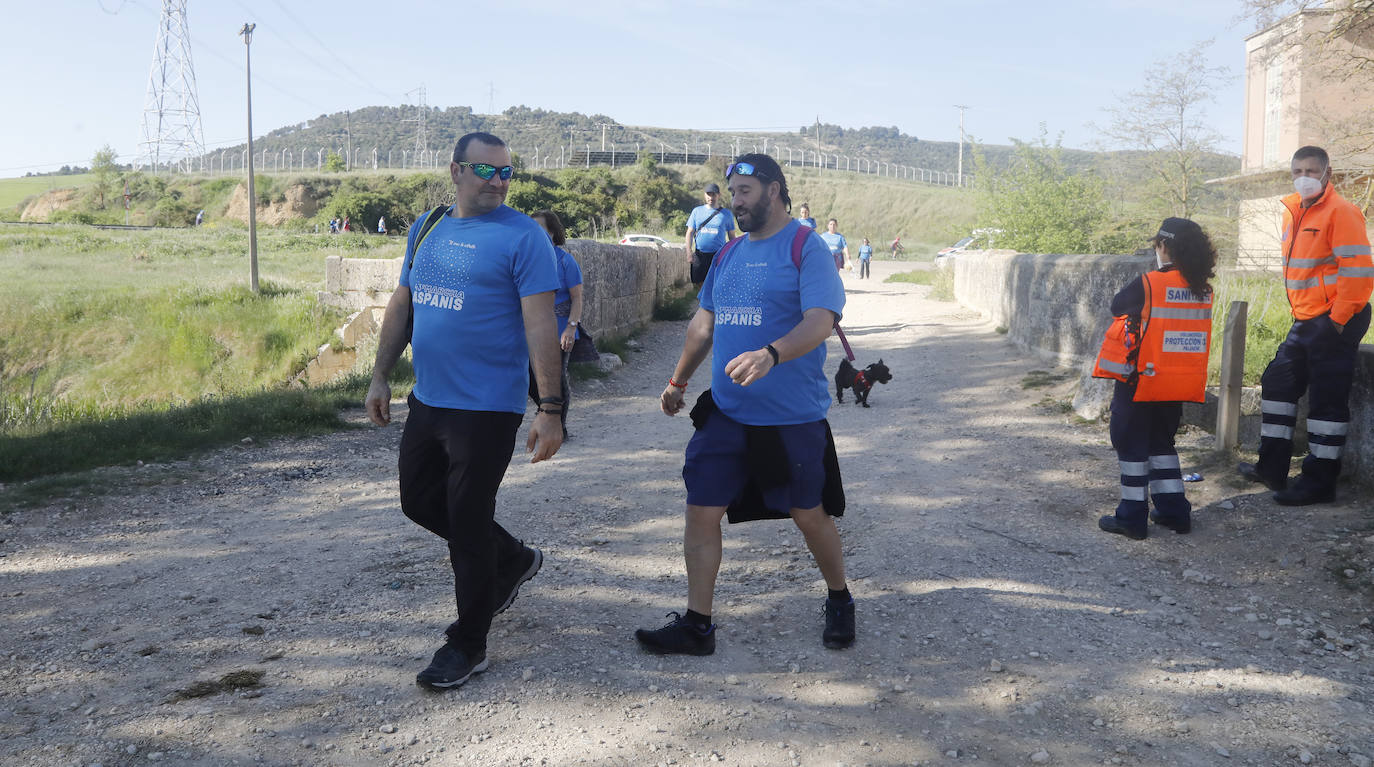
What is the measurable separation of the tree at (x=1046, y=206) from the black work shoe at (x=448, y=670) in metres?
19.1

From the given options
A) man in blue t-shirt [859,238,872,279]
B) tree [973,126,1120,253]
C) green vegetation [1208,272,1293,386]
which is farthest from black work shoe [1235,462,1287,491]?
man in blue t-shirt [859,238,872,279]

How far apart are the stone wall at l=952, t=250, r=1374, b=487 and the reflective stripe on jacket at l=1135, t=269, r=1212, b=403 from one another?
1081 mm

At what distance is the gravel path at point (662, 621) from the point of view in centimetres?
306

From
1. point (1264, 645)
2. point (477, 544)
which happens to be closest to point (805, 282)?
point (477, 544)

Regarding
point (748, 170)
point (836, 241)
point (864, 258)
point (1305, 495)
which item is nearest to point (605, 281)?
point (836, 241)

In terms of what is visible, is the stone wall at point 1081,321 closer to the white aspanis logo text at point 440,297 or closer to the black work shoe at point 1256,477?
the black work shoe at point 1256,477

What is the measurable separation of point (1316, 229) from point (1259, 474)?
1.37 m

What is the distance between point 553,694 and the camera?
11.1 feet

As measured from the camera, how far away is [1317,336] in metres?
5.41

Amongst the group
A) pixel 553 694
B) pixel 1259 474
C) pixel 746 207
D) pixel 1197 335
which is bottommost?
pixel 553 694

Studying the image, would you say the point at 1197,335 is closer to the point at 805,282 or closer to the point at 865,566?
the point at 865,566

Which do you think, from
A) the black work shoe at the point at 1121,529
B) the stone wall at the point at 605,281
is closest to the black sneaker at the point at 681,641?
the black work shoe at the point at 1121,529

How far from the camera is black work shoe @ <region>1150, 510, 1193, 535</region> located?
17.0 feet

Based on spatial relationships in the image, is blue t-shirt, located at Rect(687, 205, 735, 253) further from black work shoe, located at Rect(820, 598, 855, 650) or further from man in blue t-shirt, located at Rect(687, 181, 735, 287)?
black work shoe, located at Rect(820, 598, 855, 650)
